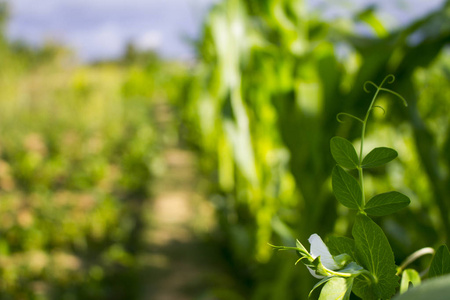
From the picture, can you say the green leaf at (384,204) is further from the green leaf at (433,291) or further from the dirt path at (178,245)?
the dirt path at (178,245)

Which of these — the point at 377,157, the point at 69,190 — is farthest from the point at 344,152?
the point at 69,190

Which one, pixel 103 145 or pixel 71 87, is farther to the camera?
pixel 71 87

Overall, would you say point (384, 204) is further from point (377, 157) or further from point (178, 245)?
point (178, 245)

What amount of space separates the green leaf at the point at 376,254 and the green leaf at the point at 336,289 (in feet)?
0.05

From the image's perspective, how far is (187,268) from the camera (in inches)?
59.0

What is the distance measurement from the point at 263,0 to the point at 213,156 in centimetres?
135

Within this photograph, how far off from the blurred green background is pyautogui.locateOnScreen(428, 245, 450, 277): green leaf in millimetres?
533

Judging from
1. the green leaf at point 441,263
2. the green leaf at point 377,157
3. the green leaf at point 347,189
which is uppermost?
the green leaf at point 377,157

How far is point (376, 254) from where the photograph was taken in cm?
17

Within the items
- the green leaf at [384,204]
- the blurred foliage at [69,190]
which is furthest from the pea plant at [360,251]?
the blurred foliage at [69,190]

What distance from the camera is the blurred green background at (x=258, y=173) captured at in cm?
79

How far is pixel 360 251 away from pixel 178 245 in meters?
1.57

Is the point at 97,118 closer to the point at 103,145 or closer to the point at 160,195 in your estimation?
the point at 103,145

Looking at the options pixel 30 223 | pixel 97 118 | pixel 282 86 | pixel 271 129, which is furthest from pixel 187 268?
pixel 97 118
